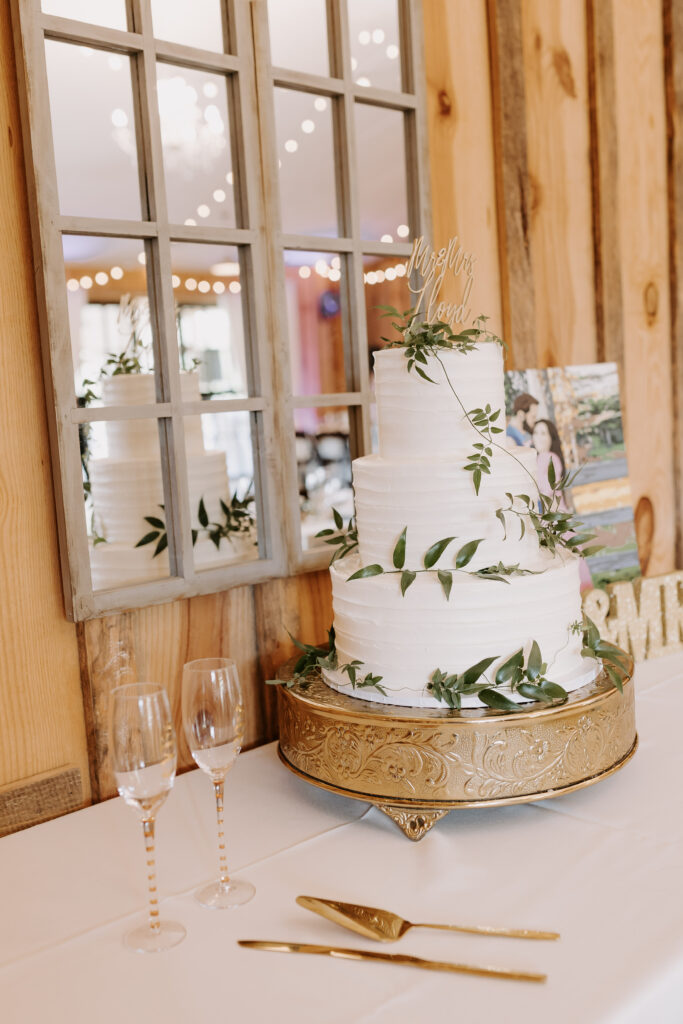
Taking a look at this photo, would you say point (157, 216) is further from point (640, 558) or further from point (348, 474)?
point (640, 558)

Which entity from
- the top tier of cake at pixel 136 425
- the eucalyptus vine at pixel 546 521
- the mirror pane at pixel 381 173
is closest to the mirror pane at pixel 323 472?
the top tier of cake at pixel 136 425

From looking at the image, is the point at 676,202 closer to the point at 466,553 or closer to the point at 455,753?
the point at 466,553

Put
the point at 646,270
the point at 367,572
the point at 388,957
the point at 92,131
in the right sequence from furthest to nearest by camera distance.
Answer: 1. the point at 646,270
2. the point at 92,131
3. the point at 367,572
4. the point at 388,957

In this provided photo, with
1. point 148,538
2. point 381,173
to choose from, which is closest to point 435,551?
point 148,538

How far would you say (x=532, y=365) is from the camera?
2.03m

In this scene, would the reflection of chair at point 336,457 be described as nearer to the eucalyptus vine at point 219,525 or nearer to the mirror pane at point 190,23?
the eucalyptus vine at point 219,525

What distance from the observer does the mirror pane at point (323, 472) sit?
171 cm

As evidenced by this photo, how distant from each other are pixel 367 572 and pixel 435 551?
0.34 ft

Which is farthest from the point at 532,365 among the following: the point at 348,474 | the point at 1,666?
the point at 1,666

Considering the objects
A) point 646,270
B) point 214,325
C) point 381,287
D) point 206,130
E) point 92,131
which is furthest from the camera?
point 646,270

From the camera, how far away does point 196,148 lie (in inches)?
59.1

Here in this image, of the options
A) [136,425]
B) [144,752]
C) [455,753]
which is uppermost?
[136,425]

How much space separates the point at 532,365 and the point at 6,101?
1210mm

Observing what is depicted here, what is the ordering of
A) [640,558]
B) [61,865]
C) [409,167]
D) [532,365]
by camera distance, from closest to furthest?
1. [61,865]
2. [409,167]
3. [532,365]
4. [640,558]
